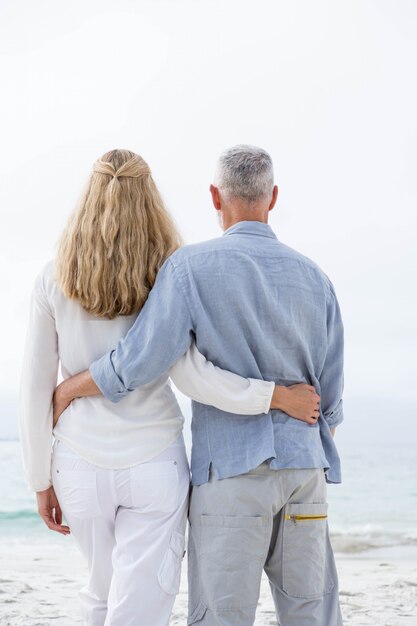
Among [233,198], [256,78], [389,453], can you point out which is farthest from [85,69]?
[233,198]

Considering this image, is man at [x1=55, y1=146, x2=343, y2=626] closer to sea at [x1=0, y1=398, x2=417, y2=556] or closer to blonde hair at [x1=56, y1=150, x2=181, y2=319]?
blonde hair at [x1=56, y1=150, x2=181, y2=319]

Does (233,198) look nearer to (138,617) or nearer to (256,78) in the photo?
(138,617)

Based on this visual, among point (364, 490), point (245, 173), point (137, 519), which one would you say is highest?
point (245, 173)

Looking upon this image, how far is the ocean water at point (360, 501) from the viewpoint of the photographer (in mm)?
8723

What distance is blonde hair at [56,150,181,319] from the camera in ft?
6.53

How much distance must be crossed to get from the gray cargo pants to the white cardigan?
0.18 meters

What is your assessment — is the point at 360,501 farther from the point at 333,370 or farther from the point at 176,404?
the point at 176,404

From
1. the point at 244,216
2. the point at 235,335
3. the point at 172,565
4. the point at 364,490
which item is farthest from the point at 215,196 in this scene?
the point at 364,490

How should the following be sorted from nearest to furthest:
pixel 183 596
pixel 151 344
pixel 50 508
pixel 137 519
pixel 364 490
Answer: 1. pixel 151 344
2. pixel 137 519
3. pixel 50 508
4. pixel 183 596
5. pixel 364 490

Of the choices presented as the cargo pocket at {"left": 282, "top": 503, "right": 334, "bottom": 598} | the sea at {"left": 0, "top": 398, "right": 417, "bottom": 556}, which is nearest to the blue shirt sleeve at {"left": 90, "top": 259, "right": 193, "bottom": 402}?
the cargo pocket at {"left": 282, "top": 503, "right": 334, "bottom": 598}

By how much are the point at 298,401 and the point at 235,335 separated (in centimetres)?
24

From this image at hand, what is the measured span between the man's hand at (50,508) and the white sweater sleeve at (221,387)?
47cm

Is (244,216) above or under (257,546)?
above

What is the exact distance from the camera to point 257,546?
194 centimetres
